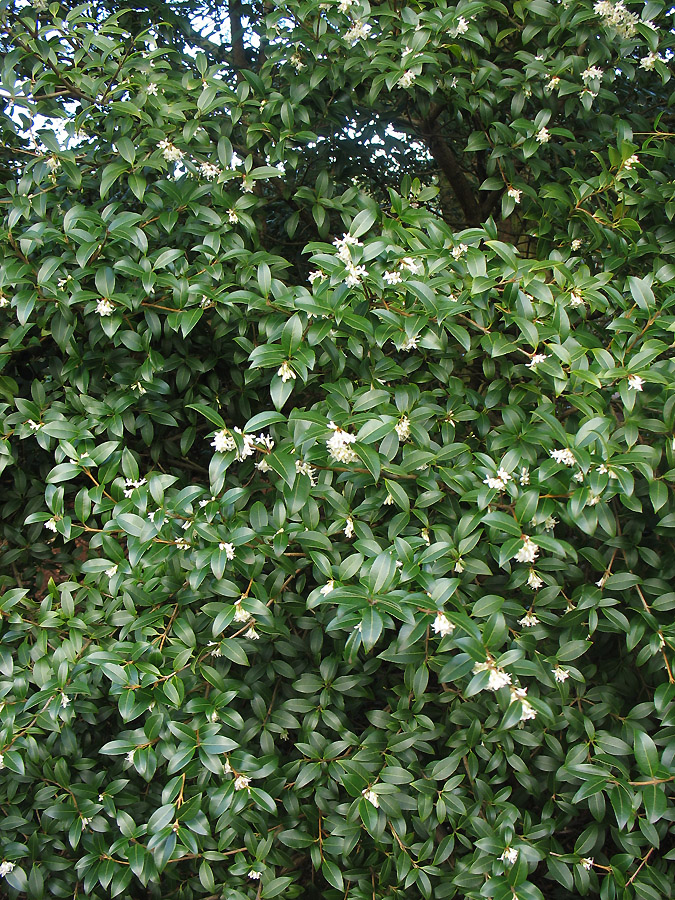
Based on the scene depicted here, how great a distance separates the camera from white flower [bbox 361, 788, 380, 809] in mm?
1584

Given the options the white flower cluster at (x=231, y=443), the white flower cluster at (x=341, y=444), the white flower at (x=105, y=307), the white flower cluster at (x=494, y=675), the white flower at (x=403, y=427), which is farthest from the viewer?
the white flower at (x=105, y=307)

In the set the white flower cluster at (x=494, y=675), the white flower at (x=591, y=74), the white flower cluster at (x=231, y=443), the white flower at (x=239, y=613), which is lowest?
the white flower at (x=239, y=613)

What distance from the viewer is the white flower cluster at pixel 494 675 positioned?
134 cm

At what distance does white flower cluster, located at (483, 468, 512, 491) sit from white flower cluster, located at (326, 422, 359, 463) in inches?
13.2

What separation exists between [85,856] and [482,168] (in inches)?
105

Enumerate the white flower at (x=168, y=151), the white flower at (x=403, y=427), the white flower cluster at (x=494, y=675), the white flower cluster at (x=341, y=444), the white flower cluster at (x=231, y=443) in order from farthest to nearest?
the white flower at (x=168, y=151), the white flower at (x=403, y=427), the white flower cluster at (x=231, y=443), the white flower cluster at (x=341, y=444), the white flower cluster at (x=494, y=675)

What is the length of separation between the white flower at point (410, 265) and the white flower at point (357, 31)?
84 centimetres

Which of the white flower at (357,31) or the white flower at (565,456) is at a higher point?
the white flower at (357,31)

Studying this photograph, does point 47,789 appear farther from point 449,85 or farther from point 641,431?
point 449,85

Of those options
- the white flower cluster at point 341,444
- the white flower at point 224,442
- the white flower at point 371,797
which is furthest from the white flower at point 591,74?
the white flower at point 371,797

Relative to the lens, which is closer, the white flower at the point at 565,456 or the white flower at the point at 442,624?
the white flower at the point at 442,624

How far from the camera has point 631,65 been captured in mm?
2133

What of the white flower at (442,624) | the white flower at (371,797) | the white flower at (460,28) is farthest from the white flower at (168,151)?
the white flower at (371,797)

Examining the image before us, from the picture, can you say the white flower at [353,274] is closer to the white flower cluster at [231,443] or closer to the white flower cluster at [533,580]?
the white flower cluster at [231,443]
